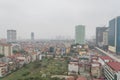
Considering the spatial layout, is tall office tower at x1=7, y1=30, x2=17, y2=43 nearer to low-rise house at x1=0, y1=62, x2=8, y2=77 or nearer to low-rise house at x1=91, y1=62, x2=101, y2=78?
low-rise house at x1=0, y1=62, x2=8, y2=77

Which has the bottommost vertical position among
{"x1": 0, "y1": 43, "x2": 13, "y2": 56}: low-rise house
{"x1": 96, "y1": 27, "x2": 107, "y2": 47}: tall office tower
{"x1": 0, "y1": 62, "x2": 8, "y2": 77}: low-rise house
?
{"x1": 0, "y1": 62, "x2": 8, "y2": 77}: low-rise house

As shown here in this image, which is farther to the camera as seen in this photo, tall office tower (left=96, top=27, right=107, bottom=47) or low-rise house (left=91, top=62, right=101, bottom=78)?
tall office tower (left=96, top=27, right=107, bottom=47)

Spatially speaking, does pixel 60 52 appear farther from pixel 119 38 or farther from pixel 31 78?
pixel 31 78

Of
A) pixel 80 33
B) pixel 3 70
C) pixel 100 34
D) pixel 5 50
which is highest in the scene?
pixel 80 33

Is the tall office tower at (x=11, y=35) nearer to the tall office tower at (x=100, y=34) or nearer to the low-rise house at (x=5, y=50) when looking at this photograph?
the tall office tower at (x=100, y=34)

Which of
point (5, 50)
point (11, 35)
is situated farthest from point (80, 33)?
point (11, 35)

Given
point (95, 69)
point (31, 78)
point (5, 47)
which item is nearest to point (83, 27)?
point (5, 47)

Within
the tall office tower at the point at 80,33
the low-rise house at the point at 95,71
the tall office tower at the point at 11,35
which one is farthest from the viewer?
the tall office tower at the point at 11,35

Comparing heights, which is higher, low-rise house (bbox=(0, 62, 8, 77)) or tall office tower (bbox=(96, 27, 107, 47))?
tall office tower (bbox=(96, 27, 107, 47))

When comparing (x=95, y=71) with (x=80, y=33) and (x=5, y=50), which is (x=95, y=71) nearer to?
(x=5, y=50)

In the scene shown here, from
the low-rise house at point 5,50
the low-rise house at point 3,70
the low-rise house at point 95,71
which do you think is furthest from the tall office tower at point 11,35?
the low-rise house at point 95,71

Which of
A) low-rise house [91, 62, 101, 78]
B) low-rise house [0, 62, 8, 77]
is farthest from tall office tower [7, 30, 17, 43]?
low-rise house [91, 62, 101, 78]
